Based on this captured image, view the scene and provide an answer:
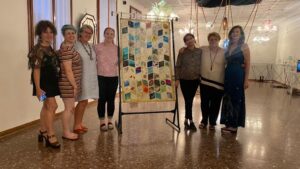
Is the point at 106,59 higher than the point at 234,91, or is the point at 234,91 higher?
the point at 106,59

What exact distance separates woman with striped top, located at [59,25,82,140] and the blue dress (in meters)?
1.85

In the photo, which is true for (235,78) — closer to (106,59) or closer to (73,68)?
(106,59)

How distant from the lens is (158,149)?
2.70 meters

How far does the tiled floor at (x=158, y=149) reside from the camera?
92.4 inches

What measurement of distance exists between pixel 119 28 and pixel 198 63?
112 cm

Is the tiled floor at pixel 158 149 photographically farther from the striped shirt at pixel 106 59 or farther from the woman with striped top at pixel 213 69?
the striped shirt at pixel 106 59

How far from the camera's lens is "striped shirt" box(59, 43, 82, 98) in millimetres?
2662

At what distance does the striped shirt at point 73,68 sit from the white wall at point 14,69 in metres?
0.80

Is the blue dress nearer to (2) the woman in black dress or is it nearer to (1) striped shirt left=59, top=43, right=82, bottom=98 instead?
(1) striped shirt left=59, top=43, right=82, bottom=98

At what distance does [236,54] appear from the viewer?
10.3ft

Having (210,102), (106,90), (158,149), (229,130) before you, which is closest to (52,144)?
(106,90)

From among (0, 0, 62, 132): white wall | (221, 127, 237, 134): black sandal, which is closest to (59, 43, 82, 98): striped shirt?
(0, 0, 62, 132): white wall

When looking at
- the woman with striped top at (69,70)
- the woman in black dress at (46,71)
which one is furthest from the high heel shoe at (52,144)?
the woman with striped top at (69,70)

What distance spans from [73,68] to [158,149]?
1303mm
